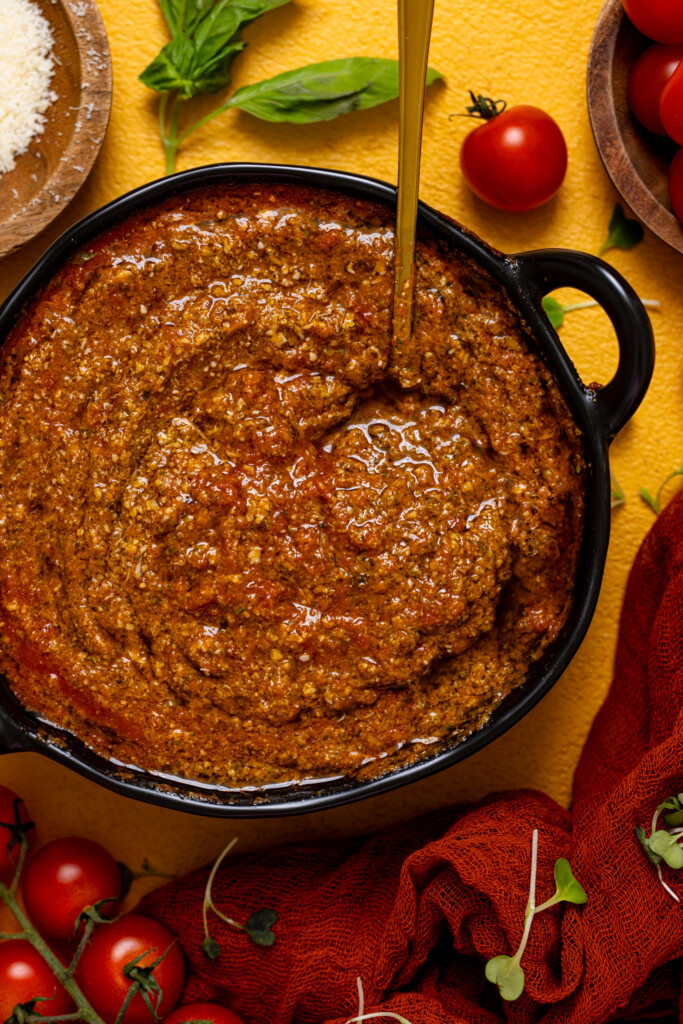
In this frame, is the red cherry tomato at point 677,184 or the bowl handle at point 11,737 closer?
the bowl handle at point 11,737

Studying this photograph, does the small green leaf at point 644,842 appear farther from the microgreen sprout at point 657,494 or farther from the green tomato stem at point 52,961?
the green tomato stem at point 52,961

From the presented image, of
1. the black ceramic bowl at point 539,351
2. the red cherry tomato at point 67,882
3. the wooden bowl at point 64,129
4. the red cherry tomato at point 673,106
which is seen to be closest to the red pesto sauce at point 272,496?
the black ceramic bowl at point 539,351

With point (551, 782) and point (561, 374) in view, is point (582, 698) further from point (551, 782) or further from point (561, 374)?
point (561, 374)

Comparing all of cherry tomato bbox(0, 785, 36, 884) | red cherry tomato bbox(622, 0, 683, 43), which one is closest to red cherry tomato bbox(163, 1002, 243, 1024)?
cherry tomato bbox(0, 785, 36, 884)

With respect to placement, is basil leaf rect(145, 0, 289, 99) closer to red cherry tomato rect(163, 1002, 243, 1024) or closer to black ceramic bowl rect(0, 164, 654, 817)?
black ceramic bowl rect(0, 164, 654, 817)

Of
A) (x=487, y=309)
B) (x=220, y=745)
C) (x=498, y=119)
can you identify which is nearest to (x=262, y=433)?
(x=487, y=309)
